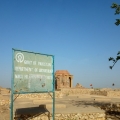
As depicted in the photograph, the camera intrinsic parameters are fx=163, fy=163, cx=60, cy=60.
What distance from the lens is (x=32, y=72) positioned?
644 cm

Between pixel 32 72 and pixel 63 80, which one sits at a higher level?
pixel 32 72

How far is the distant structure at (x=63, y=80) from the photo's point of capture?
36.2 m

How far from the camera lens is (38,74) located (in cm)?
663

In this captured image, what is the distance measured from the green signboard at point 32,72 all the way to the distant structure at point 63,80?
2955 centimetres

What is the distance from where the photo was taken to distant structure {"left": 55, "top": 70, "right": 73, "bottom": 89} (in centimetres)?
3622

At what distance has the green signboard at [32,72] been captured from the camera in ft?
19.7

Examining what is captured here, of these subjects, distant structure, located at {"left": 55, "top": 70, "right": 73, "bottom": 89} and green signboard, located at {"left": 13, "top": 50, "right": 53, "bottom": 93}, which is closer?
green signboard, located at {"left": 13, "top": 50, "right": 53, "bottom": 93}

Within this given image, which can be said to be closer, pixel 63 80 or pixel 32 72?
pixel 32 72

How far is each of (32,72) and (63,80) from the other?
30301 mm

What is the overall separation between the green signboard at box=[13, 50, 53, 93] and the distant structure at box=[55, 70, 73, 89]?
29.6m

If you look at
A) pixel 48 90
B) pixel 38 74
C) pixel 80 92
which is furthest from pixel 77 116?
pixel 80 92

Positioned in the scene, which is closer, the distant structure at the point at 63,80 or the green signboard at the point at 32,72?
the green signboard at the point at 32,72

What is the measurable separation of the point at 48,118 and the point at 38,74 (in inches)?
98.8

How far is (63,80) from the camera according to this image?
3641cm
